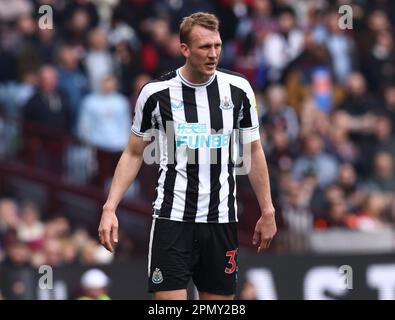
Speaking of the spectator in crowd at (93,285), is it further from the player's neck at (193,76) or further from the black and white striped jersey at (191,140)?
the player's neck at (193,76)

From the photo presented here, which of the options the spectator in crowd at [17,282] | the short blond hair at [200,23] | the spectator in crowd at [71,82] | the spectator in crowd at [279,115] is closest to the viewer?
the short blond hair at [200,23]

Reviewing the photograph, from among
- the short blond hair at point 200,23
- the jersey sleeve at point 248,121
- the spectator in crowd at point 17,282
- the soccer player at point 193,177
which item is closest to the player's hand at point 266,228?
the soccer player at point 193,177

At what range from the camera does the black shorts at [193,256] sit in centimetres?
876

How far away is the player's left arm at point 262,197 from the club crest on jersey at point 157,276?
0.72 metres

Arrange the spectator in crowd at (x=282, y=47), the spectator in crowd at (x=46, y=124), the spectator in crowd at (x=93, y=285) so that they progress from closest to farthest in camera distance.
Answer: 1. the spectator in crowd at (x=93, y=285)
2. the spectator in crowd at (x=46, y=124)
3. the spectator in crowd at (x=282, y=47)

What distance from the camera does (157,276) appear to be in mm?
8766

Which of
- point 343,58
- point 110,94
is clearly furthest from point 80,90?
point 343,58

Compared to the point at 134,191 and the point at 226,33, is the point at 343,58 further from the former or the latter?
the point at 134,191

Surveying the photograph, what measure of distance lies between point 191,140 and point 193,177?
0.26m

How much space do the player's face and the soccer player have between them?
15 millimetres

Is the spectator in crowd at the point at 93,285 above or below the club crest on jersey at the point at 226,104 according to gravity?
below

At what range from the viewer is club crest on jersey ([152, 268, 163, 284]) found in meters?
8.76
